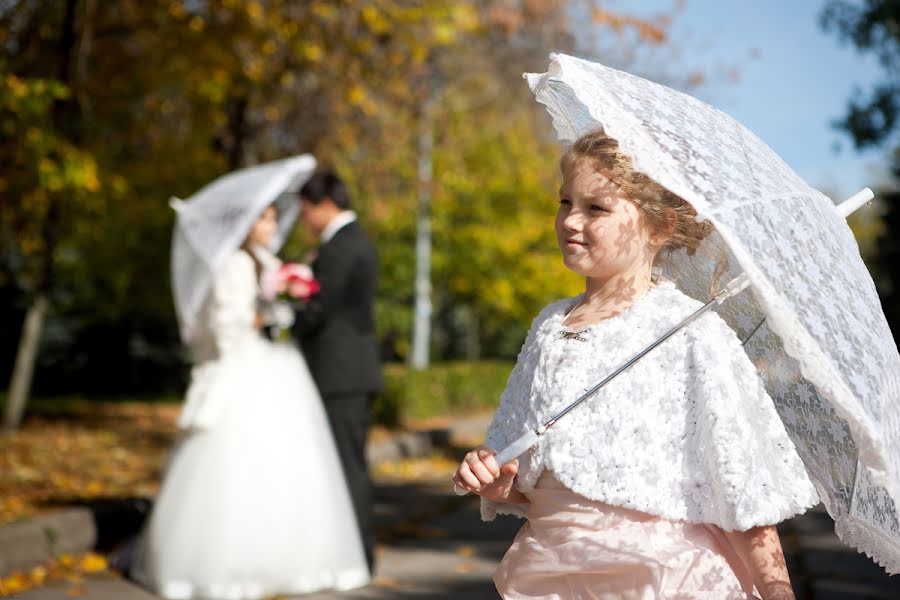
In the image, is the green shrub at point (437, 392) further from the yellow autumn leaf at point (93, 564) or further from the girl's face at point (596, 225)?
the girl's face at point (596, 225)

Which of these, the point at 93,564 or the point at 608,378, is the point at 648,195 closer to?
the point at 608,378

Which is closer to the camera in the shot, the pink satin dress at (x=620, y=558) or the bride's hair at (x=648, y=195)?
the pink satin dress at (x=620, y=558)

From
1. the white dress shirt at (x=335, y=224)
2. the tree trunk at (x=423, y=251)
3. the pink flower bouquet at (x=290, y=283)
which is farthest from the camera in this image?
the tree trunk at (x=423, y=251)

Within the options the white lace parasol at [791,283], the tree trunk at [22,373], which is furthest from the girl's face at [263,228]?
the tree trunk at [22,373]

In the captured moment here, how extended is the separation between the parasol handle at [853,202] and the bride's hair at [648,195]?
26 centimetres

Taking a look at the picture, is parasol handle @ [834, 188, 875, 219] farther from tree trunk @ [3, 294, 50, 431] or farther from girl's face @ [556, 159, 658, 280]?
tree trunk @ [3, 294, 50, 431]

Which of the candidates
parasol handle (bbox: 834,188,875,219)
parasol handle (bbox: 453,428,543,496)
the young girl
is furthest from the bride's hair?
parasol handle (bbox: 453,428,543,496)

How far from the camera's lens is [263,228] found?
22.3 feet

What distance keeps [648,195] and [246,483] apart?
4.26 m

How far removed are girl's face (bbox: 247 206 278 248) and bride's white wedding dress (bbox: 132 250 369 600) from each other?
130 mm

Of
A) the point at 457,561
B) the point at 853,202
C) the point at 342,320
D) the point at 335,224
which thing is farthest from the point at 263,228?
the point at 853,202

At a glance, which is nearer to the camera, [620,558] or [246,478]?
[620,558]

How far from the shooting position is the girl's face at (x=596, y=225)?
250cm

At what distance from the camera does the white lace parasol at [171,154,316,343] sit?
6.61 m
